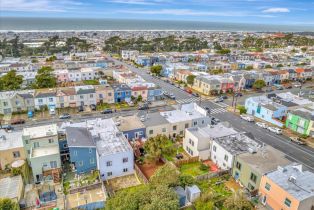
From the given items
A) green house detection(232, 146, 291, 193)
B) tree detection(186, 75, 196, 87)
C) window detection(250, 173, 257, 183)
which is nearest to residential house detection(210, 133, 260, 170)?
green house detection(232, 146, 291, 193)

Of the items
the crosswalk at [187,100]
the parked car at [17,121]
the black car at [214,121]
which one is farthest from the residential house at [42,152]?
the crosswalk at [187,100]

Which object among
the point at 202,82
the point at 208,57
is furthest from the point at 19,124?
the point at 208,57

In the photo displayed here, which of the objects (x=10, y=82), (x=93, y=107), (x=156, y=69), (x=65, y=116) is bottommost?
(x=65, y=116)

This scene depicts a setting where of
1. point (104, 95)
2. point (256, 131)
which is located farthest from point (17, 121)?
point (256, 131)

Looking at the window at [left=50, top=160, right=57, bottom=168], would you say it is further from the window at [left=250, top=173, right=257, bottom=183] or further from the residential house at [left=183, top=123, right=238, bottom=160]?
the window at [left=250, top=173, right=257, bottom=183]

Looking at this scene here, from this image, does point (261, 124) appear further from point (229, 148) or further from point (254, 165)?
point (254, 165)

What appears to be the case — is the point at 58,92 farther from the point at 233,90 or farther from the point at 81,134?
the point at 233,90
